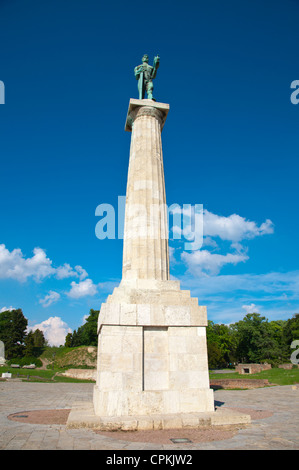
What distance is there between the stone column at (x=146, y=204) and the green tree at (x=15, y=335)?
67.3 m

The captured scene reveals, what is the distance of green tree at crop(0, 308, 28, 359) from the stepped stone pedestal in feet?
221

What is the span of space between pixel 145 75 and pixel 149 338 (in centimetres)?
1335

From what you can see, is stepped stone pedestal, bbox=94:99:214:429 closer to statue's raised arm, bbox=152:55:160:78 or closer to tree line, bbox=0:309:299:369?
statue's raised arm, bbox=152:55:160:78

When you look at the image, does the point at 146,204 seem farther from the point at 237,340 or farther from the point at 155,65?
the point at 237,340

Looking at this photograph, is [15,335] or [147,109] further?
[15,335]

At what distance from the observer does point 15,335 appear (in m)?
70.8

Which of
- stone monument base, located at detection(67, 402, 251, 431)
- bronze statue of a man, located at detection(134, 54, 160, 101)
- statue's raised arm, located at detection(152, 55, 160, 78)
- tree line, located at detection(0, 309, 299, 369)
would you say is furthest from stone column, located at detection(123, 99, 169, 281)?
tree line, located at detection(0, 309, 299, 369)

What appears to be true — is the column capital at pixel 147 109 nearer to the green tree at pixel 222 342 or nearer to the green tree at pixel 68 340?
the green tree at pixel 222 342

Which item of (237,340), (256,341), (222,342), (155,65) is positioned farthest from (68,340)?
(155,65)

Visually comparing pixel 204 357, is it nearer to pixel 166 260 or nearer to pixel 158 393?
pixel 158 393

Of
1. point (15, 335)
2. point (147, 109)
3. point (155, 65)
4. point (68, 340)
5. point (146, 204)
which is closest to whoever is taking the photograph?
point (146, 204)

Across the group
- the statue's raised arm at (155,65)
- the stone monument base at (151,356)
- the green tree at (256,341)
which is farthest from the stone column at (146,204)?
the green tree at (256,341)

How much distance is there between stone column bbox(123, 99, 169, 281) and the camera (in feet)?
40.2
